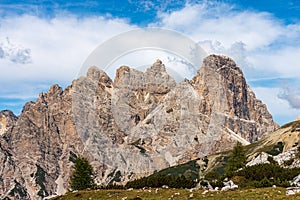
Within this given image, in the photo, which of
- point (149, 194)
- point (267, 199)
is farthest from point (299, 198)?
point (149, 194)

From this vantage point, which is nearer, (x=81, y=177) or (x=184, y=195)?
(x=184, y=195)

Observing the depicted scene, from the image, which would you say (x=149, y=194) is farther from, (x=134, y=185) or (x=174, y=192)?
(x=134, y=185)

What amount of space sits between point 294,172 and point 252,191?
18.3 m

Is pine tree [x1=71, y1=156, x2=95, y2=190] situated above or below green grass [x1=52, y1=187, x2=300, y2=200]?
above

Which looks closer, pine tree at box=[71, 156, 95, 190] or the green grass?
the green grass

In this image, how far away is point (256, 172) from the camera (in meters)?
53.2

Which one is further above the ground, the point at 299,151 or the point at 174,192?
the point at 299,151

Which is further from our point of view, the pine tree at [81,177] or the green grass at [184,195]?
the pine tree at [81,177]

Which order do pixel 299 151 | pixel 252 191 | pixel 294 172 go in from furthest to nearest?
1. pixel 299 151
2. pixel 294 172
3. pixel 252 191

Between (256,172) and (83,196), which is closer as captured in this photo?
(83,196)

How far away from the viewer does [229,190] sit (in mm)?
41031

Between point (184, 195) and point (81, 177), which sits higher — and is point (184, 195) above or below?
below

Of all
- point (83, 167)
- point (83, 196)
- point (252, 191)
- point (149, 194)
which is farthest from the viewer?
point (83, 167)

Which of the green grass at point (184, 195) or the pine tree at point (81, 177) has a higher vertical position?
the pine tree at point (81, 177)
